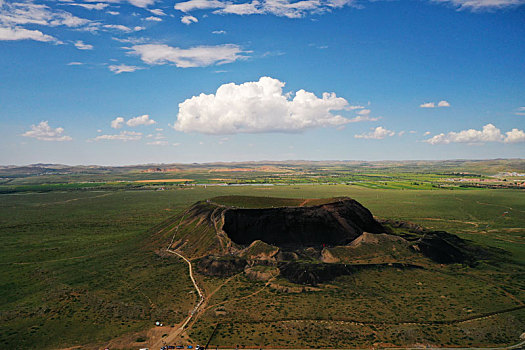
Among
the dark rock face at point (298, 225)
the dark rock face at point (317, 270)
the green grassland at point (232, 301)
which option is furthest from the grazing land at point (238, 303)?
the dark rock face at point (298, 225)

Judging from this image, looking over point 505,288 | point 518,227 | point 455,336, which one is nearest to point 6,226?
point 455,336

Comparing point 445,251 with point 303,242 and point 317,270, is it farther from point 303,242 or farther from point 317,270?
point 317,270

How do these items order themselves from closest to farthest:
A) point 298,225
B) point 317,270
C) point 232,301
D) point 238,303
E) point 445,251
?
point 238,303 → point 232,301 → point 317,270 → point 445,251 → point 298,225

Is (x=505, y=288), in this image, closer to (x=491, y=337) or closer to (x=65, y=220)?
(x=491, y=337)

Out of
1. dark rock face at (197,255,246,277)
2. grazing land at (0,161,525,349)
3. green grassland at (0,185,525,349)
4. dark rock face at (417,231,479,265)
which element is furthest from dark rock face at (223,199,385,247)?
green grassland at (0,185,525,349)

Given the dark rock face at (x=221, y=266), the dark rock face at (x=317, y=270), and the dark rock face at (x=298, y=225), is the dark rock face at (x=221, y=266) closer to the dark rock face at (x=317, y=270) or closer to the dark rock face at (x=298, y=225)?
the dark rock face at (x=317, y=270)

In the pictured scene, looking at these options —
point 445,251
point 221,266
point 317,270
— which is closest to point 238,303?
point 221,266
